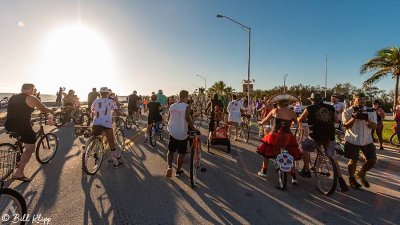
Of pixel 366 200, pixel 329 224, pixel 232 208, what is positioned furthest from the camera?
pixel 366 200

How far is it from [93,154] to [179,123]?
7.81ft

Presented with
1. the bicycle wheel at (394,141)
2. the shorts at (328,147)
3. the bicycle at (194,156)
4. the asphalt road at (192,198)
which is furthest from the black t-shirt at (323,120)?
the bicycle wheel at (394,141)

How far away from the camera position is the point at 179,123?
6.57 metres

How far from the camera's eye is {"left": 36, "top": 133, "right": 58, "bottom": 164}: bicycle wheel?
25.2 feet

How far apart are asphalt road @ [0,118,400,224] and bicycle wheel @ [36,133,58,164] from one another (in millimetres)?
193

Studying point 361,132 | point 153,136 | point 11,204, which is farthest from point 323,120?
point 153,136

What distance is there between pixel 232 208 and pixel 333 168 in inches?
89.4

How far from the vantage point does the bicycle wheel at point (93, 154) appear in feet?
22.1

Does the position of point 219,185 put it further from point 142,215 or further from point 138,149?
point 138,149

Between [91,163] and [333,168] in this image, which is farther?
[91,163]

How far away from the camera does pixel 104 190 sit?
5734 mm

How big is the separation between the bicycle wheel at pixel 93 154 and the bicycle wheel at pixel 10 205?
2.70 meters

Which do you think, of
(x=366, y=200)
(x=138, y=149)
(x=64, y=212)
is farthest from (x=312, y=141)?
(x=138, y=149)

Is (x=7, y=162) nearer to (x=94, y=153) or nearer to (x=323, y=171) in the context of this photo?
(x=94, y=153)
